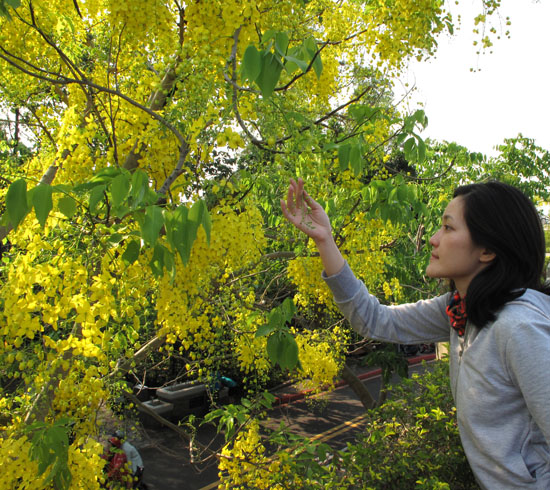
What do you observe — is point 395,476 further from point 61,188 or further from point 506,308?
point 61,188

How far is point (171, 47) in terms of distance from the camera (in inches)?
85.1

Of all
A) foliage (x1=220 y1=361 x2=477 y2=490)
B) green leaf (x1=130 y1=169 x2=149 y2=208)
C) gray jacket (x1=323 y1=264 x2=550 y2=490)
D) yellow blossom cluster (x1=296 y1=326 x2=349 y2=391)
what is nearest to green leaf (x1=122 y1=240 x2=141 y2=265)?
green leaf (x1=130 y1=169 x2=149 y2=208)

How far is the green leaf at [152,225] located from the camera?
3.96 ft

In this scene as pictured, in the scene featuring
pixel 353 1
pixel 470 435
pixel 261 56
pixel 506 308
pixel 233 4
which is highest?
pixel 353 1

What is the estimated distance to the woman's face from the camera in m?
1.35

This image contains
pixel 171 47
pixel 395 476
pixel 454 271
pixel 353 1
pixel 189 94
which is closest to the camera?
pixel 454 271

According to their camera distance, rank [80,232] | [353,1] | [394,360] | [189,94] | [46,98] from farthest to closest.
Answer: [394,360] → [46,98] → [353,1] → [189,94] → [80,232]

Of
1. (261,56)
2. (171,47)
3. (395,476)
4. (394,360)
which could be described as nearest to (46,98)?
(171,47)

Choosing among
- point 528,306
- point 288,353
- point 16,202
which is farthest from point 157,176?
point 528,306

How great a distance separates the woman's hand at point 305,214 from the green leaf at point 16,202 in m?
0.86

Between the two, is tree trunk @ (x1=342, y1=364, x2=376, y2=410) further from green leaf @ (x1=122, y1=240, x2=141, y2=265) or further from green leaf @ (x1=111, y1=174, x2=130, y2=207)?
green leaf @ (x1=111, y1=174, x2=130, y2=207)

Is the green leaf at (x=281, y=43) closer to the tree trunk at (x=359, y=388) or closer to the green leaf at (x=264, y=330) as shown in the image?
the green leaf at (x=264, y=330)

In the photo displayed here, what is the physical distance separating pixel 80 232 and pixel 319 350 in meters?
4.35

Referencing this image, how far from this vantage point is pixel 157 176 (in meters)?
2.46
